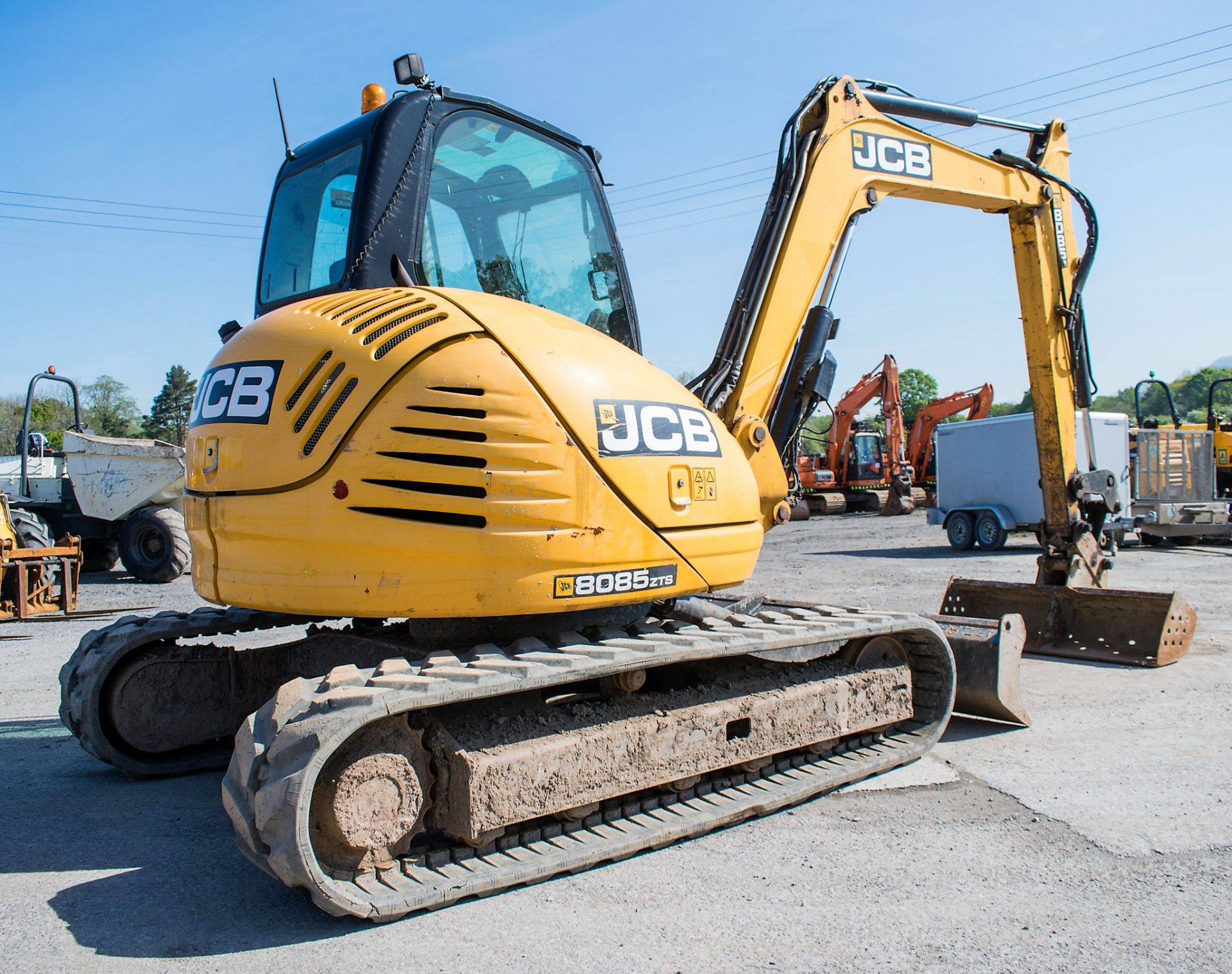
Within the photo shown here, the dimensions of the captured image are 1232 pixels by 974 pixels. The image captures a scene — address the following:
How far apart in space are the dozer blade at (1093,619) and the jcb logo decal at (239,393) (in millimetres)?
4702

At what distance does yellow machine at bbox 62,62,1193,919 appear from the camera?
3150 mm

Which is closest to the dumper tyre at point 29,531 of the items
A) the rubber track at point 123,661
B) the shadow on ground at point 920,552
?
the rubber track at point 123,661

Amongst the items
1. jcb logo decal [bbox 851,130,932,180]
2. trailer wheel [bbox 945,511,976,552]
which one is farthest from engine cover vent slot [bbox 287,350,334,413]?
trailer wheel [bbox 945,511,976,552]

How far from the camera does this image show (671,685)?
4199 mm

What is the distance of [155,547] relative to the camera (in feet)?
45.7

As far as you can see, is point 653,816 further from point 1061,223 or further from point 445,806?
point 1061,223

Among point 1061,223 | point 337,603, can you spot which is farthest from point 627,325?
point 1061,223

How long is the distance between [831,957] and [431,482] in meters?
1.88

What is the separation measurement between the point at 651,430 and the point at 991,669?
247cm

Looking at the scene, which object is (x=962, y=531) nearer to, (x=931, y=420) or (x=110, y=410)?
(x=931, y=420)

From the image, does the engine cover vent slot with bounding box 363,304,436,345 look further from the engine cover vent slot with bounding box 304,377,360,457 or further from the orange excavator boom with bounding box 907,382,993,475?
the orange excavator boom with bounding box 907,382,993,475

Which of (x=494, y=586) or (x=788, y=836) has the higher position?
(x=494, y=586)

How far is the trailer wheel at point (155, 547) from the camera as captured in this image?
13719 mm

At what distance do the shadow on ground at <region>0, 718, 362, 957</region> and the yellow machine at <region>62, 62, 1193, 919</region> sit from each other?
0.73 feet
